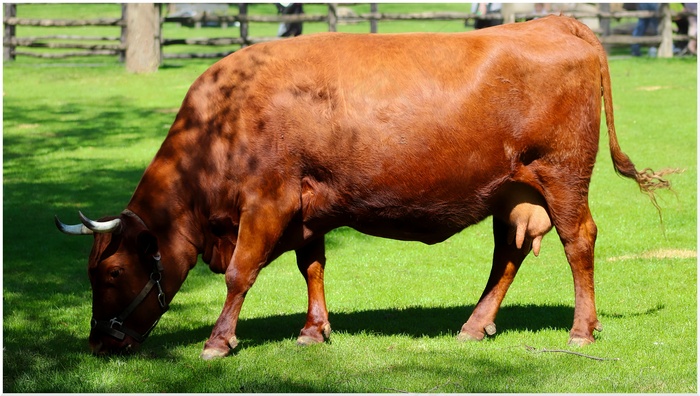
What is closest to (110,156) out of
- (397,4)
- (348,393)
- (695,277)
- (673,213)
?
(673,213)

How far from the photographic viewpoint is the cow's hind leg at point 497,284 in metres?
7.61

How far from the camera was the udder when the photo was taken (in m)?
7.38

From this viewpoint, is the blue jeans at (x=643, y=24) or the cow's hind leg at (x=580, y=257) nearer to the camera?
the cow's hind leg at (x=580, y=257)

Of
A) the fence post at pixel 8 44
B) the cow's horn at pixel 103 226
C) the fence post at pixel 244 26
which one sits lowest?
the fence post at pixel 8 44

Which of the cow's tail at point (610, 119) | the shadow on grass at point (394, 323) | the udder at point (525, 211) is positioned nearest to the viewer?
the udder at point (525, 211)

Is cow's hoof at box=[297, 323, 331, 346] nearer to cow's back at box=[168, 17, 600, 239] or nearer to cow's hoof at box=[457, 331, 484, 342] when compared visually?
cow's back at box=[168, 17, 600, 239]

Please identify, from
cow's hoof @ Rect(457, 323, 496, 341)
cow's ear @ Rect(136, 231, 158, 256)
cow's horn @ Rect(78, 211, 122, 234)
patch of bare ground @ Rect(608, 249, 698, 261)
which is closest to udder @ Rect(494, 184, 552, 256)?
cow's hoof @ Rect(457, 323, 496, 341)

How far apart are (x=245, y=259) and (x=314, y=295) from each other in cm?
86

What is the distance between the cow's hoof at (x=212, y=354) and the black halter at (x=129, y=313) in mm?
489

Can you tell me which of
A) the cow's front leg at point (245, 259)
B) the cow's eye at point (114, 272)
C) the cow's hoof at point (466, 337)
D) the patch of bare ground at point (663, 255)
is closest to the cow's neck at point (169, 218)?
the cow's eye at point (114, 272)

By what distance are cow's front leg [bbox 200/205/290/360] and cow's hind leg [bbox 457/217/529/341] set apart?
163 cm

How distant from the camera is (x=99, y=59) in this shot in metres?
29.1

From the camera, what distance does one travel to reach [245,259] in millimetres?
7051

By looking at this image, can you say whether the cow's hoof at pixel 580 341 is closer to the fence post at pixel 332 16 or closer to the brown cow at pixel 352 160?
the brown cow at pixel 352 160
